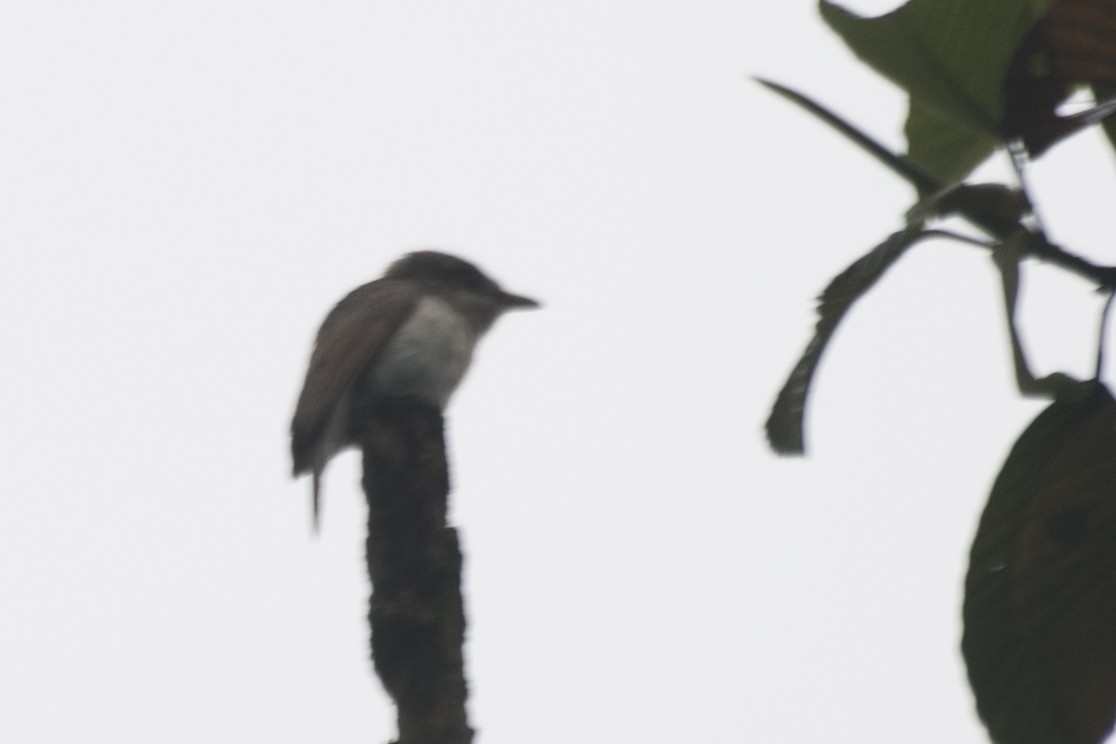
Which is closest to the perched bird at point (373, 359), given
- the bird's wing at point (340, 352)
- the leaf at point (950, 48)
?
the bird's wing at point (340, 352)

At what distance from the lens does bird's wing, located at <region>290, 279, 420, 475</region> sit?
5.89 metres

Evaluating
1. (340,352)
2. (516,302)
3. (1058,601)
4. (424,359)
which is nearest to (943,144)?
(1058,601)

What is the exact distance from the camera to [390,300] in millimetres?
6641

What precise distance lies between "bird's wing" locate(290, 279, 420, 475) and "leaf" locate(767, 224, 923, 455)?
4.73 metres

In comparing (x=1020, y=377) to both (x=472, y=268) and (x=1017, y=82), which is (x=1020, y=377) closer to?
(x=1017, y=82)

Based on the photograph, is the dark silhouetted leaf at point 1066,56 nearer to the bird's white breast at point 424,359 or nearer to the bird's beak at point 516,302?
the bird's white breast at point 424,359

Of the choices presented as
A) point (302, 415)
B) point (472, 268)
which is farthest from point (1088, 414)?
point (472, 268)

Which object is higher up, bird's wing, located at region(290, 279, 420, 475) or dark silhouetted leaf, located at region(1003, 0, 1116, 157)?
bird's wing, located at region(290, 279, 420, 475)

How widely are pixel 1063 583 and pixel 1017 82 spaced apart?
1.41 feet

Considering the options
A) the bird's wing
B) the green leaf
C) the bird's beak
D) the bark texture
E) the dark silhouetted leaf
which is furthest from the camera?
the bird's beak

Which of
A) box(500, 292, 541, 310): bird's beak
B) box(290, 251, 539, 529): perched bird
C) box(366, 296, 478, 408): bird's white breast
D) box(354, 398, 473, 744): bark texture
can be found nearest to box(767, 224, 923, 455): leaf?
box(354, 398, 473, 744): bark texture

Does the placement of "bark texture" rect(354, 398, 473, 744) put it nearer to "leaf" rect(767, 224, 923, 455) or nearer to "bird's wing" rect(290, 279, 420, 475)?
"leaf" rect(767, 224, 923, 455)

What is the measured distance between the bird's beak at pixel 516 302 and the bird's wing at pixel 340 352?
0.80 metres

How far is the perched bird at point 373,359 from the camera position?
5.91 metres
